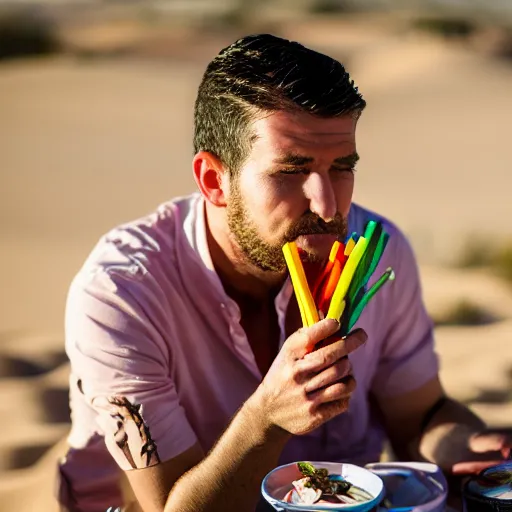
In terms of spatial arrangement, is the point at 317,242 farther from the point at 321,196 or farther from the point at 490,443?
the point at 490,443

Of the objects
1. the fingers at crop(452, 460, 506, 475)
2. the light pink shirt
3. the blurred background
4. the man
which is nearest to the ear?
the man

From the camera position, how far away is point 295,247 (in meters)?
2.62

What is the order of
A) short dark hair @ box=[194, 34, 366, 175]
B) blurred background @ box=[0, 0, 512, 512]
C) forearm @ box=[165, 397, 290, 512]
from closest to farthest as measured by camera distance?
forearm @ box=[165, 397, 290, 512] < short dark hair @ box=[194, 34, 366, 175] < blurred background @ box=[0, 0, 512, 512]

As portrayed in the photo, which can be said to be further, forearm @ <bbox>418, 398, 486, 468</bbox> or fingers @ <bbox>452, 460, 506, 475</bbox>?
forearm @ <bbox>418, 398, 486, 468</bbox>

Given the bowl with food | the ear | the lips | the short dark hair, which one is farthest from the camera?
the ear

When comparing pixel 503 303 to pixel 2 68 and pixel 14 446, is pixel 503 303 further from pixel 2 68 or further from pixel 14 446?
pixel 2 68

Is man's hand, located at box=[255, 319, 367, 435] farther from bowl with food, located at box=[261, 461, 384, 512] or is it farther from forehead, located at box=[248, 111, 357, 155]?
forehead, located at box=[248, 111, 357, 155]

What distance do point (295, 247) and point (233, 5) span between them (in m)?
19.5

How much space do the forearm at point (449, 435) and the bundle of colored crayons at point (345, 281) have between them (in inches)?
34.9

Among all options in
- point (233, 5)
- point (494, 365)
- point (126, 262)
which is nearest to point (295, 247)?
point (126, 262)

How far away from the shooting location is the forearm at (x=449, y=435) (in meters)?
3.20

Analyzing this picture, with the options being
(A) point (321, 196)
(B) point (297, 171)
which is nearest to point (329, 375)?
(A) point (321, 196)

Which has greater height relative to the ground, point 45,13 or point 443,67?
point 45,13

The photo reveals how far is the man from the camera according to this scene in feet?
8.98
